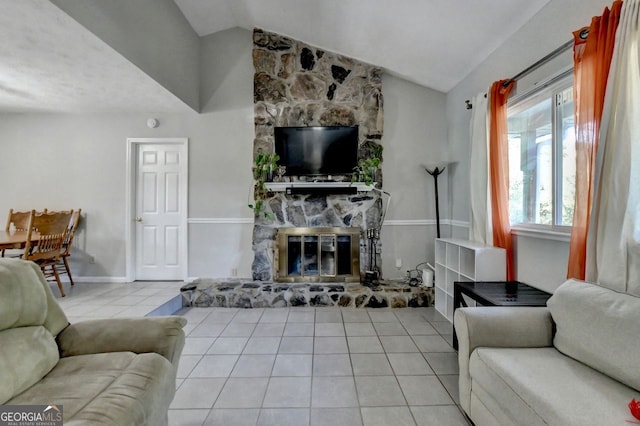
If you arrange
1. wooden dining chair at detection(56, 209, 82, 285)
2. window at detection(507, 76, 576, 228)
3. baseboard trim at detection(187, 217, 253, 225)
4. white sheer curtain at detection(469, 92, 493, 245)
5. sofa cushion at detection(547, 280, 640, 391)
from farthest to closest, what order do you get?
baseboard trim at detection(187, 217, 253, 225) < wooden dining chair at detection(56, 209, 82, 285) < white sheer curtain at detection(469, 92, 493, 245) < window at detection(507, 76, 576, 228) < sofa cushion at detection(547, 280, 640, 391)

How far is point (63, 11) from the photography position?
1855 mm

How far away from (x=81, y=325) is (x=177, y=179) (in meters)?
2.82

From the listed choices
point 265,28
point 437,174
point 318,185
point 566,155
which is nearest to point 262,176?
point 318,185

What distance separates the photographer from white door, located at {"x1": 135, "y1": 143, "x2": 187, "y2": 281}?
3.93 m

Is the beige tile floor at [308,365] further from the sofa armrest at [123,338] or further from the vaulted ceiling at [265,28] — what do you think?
the vaulted ceiling at [265,28]

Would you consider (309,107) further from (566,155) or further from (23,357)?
(23,357)

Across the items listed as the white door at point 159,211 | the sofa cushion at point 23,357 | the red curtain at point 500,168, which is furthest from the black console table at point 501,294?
the white door at point 159,211

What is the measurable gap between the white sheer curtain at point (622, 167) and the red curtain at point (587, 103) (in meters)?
0.06

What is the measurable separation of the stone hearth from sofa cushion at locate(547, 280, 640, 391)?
184cm

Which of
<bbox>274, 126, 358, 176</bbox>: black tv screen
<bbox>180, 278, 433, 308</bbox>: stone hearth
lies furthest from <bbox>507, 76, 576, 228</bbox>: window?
<bbox>274, 126, 358, 176</bbox>: black tv screen

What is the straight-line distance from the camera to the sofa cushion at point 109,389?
3.19 ft

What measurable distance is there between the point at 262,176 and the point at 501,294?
292 cm

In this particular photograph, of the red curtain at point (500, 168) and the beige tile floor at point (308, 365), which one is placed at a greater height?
the red curtain at point (500, 168)

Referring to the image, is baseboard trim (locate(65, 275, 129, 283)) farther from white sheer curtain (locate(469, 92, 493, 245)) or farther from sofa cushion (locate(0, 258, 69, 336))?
white sheer curtain (locate(469, 92, 493, 245))
